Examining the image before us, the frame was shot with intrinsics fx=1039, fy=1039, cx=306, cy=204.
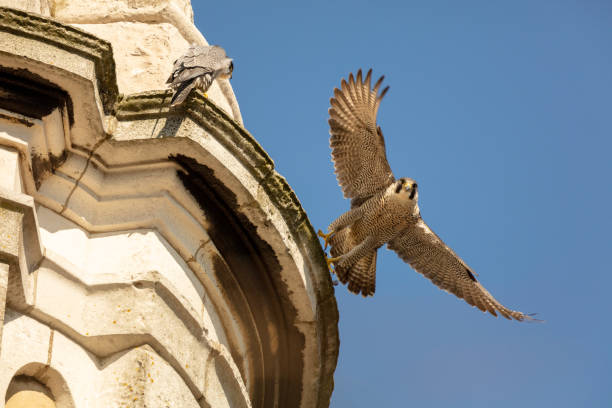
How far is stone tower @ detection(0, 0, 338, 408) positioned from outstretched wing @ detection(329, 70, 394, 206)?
3520mm

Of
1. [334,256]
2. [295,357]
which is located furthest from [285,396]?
[334,256]

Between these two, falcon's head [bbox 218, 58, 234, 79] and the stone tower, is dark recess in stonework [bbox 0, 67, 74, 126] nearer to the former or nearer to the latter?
the stone tower

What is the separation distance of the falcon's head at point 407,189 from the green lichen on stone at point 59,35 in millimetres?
4713

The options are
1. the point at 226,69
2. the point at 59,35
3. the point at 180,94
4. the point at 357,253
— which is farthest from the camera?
the point at 357,253

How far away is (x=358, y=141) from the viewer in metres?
10.3

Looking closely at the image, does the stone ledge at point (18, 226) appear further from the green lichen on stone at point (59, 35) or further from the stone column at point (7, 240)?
the green lichen on stone at point (59, 35)

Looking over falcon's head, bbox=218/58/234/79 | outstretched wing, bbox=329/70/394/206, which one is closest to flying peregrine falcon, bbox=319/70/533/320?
outstretched wing, bbox=329/70/394/206

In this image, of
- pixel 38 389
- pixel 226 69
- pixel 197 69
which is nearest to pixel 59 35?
pixel 197 69

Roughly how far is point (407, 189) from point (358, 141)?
0.70m

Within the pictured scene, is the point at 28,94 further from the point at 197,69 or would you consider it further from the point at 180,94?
the point at 197,69

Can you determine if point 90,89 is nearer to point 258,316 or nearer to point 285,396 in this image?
point 258,316

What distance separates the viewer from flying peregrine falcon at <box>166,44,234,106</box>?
6086 mm

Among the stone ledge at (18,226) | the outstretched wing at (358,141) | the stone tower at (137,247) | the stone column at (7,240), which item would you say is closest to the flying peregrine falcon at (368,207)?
the outstretched wing at (358,141)

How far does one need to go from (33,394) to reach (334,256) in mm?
5472
